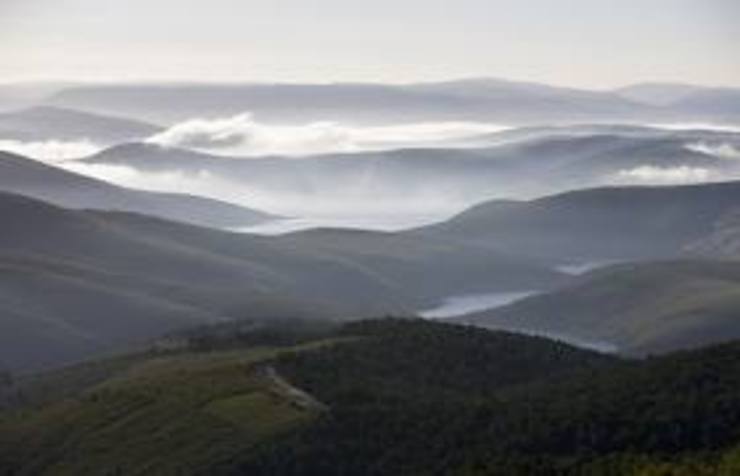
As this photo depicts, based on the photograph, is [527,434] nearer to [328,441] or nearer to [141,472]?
[328,441]

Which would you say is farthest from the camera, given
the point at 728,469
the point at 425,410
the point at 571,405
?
the point at 425,410

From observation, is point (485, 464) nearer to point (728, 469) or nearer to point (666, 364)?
point (728, 469)

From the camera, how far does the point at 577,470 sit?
138500mm

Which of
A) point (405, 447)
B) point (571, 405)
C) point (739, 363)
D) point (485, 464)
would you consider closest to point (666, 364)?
point (739, 363)

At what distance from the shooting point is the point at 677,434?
16450 cm

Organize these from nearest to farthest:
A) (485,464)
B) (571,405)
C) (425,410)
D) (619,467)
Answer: (619,467), (485,464), (571,405), (425,410)

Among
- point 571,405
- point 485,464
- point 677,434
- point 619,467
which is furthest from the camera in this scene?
point 571,405

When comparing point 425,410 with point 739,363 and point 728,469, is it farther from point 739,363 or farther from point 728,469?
point 728,469

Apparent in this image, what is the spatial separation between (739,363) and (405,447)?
4139 centimetres

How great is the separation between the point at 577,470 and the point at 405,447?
153 ft

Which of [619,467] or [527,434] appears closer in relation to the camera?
[619,467]

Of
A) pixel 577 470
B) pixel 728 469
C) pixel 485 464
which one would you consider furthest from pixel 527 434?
pixel 728 469

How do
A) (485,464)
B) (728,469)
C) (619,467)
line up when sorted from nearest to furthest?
1. (728,469)
2. (619,467)
3. (485,464)

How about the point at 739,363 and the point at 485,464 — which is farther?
the point at 739,363
